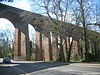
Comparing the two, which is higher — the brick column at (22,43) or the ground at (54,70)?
the brick column at (22,43)

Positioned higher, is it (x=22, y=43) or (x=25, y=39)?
(x=25, y=39)

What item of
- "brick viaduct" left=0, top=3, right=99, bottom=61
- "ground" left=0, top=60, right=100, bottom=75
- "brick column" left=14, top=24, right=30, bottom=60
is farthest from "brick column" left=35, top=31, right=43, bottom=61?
"ground" left=0, top=60, right=100, bottom=75

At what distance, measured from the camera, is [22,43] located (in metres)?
59.6

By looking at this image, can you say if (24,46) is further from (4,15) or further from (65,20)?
(65,20)

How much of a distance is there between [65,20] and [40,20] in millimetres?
5327

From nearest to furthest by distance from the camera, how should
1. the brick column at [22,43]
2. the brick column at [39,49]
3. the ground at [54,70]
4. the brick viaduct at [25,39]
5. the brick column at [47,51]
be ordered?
1. the ground at [54,70]
2. the brick viaduct at [25,39]
3. the brick column at [22,43]
4. the brick column at [47,51]
5. the brick column at [39,49]

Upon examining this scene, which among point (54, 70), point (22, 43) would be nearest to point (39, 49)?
point (22, 43)

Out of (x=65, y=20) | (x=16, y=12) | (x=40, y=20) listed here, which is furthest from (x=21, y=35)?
(x=65, y=20)

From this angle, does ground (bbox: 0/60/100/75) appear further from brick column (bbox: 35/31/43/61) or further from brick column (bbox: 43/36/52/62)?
brick column (bbox: 35/31/43/61)

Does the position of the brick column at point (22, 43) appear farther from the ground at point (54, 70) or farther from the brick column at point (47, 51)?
the ground at point (54, 70)

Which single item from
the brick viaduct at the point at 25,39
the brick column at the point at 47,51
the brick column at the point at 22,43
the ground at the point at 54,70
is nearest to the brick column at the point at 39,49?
the brick viaduct at the point at 25,39

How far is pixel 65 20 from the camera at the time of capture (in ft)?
137

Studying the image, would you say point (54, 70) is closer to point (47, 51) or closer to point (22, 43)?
point (22, 43)

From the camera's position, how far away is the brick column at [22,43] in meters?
58.3
